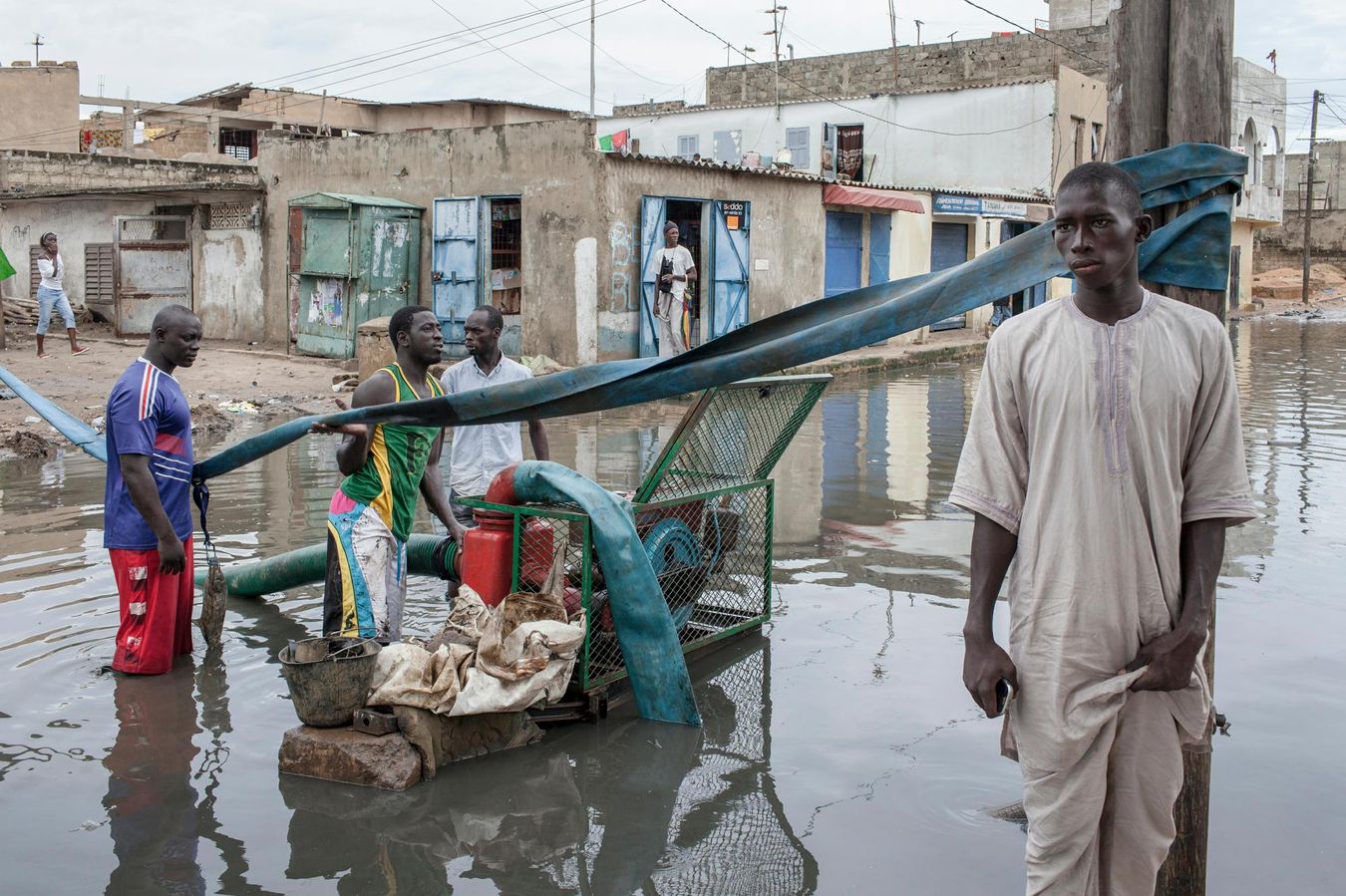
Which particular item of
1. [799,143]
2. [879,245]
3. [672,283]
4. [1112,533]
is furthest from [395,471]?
[799,143]

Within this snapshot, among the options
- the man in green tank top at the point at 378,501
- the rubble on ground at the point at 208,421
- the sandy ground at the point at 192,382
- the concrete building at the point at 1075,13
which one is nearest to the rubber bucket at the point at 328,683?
the man in green tank top at the point at 378,501

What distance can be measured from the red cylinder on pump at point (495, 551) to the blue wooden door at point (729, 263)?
14.6m

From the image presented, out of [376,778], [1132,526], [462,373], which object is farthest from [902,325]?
[462,373]

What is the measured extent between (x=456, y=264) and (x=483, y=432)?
42.4 ft

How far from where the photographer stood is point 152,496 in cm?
504

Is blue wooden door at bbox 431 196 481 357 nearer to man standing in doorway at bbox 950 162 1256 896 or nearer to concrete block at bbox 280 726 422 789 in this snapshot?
concrete block at bbox 280 726 422 789

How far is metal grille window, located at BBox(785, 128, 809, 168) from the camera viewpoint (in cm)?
3228

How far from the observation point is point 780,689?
5.33 metres

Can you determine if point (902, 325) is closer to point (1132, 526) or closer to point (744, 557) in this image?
point (1132, 526)

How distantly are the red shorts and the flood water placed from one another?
0.31 ft

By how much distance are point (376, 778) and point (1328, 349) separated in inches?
959

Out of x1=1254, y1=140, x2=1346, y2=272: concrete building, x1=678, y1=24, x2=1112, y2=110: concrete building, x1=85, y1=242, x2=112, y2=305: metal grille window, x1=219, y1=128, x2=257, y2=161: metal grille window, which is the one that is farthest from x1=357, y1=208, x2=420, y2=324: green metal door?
x1=1254, y1=140, x2=1346, y2=272: concrete building

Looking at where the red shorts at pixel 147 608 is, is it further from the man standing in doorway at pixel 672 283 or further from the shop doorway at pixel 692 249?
the shop doorway at pixel 692 249

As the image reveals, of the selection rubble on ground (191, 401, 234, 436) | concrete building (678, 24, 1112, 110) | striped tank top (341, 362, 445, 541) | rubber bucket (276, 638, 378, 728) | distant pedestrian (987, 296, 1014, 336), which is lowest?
rubber bucket (276, 638, 378, 728)
